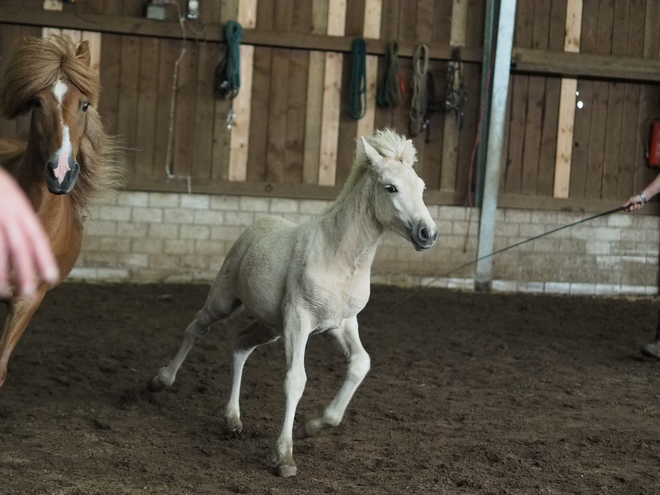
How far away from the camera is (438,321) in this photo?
7.51 m

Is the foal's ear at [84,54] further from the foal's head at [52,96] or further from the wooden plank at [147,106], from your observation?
the wooden plank at [147,106]

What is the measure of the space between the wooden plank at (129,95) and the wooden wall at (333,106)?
0.01 metres

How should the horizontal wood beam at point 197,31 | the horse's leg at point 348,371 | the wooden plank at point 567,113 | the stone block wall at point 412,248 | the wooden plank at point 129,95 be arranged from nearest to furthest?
1. the horse's leg at point 348,371
2. the horizontal wood beam at point 197,31
3. the wooden plank at point 129,95
4. the stone block wall at point 412,248
5. the wooden plank at point 567,113

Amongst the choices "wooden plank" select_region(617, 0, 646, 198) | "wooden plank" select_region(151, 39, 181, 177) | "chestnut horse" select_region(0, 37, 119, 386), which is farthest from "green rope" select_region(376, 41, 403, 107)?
"chestnut horse" select_region(0, 37, 119, 386)

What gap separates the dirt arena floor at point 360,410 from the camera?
3.38 meters

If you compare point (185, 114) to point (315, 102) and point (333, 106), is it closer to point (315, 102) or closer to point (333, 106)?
point (315, 102)

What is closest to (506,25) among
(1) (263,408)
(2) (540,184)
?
(2) (540,184)

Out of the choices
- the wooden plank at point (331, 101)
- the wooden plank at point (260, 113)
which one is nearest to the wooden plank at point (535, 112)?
the wooden plank at point (331, 101)

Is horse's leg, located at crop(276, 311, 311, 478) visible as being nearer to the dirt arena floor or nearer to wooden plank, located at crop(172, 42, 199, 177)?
the dirt arena floor

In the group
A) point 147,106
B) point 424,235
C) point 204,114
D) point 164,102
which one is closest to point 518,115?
point 204,114

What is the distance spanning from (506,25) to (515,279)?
279 cm

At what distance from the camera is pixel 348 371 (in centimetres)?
370

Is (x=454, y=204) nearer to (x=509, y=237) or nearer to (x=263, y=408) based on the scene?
(x=509, y=237)

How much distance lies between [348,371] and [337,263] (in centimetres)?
49
